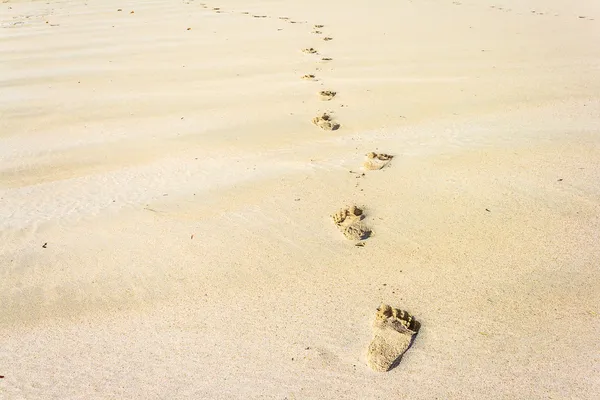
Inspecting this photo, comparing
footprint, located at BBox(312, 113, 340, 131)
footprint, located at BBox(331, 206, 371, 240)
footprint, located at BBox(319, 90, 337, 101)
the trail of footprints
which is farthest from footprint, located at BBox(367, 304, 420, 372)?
footprint, located at BBox(319, 90, 337, 101)

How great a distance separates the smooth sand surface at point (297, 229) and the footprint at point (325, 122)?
100mm

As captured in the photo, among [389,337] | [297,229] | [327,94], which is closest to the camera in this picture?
[389,337]

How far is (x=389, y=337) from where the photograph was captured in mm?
2092

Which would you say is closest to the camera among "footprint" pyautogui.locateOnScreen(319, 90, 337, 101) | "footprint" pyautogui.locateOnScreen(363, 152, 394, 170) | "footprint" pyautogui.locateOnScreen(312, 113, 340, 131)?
"footprint" pyautogui.locateOnScreen(363, 152, 394, 170)

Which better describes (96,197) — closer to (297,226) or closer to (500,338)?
(297,226)

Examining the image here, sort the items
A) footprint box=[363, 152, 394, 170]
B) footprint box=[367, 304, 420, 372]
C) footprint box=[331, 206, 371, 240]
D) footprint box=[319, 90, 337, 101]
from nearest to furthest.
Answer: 1. footprint box=[367, 304, 420, 372]
2. footprint box=[331, 206, 371, 240]
3. footprint box=[363, 152, 394, 170]
4. footprint box=[319, 90, 337, 101]

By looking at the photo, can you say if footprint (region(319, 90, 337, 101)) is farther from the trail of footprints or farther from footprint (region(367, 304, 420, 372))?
footprint (region(367, 304, 420, 372))

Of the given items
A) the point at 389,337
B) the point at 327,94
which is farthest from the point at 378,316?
the point at 327,94

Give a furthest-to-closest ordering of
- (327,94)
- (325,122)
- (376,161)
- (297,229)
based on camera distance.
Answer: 1. (327,94)
2. (325,122)
3. (376,161)
4. (297,229)

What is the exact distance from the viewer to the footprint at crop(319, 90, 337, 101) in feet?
16.2

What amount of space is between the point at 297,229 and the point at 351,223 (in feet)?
1.01

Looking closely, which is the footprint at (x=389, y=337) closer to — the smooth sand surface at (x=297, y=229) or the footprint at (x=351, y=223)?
the smooth sand surface at (x=297, y=229)

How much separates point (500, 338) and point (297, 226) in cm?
123

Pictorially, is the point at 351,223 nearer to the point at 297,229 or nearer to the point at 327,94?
the point at 297,229
